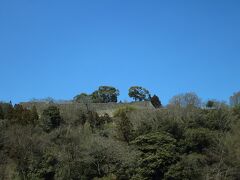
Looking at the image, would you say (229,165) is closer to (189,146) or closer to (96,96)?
(189,146)

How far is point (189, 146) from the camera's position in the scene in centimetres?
4956

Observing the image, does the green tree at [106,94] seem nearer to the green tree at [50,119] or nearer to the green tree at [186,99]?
the green tree at [186,99]

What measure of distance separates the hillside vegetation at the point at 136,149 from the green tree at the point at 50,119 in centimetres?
358

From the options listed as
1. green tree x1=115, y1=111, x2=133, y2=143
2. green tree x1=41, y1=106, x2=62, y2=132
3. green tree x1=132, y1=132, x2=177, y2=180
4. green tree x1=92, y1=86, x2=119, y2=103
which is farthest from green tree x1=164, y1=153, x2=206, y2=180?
green tree x1=92, y1=86, x2=119, y2=103

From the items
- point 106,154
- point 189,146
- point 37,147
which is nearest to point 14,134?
point 37,147

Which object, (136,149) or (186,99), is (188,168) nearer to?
(136,149)

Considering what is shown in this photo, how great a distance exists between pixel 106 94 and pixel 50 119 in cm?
4534

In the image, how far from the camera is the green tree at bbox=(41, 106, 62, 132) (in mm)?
60250

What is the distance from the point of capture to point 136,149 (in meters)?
46.9

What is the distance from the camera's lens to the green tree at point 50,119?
60.2m

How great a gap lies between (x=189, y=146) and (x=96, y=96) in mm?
57457

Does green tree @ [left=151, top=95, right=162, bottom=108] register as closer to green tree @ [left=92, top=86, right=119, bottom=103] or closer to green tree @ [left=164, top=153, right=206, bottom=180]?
green tree @ [left=92, top=86, right=119, bottom=103]

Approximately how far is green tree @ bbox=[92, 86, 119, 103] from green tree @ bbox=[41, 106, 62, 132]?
4228 cm

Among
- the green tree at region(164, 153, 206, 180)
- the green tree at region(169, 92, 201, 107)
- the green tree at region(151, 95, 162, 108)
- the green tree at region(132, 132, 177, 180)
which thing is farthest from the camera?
the green tree at region(151, 95, 162, 108)
